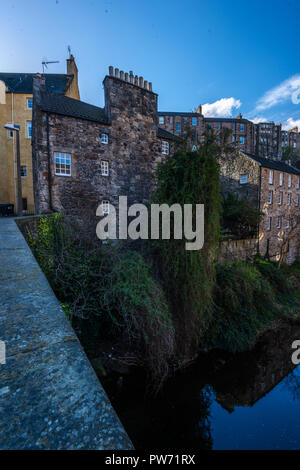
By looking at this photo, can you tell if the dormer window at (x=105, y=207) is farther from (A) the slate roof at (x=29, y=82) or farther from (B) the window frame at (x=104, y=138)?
(A) the slate roof at (x=29, y=82)

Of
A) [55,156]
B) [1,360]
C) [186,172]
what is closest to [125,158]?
[55,156]

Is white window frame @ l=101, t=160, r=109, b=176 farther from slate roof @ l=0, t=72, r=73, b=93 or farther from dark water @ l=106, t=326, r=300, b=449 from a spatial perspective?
slate roof @ l=0, t=72, r=73, b=93

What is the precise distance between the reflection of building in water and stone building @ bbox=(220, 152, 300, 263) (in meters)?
10.0

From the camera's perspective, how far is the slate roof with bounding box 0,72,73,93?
20188mm

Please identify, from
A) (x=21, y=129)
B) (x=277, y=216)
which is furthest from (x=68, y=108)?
(x=277, y=216)

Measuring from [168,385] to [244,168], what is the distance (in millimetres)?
19683

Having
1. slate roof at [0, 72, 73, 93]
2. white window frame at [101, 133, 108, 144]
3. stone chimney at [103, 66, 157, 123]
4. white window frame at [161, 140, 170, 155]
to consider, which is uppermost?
slate roof at [0, 72, 73, 93]

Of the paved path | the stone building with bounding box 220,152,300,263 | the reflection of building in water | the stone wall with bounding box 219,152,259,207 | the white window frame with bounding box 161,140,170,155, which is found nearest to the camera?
the paved path

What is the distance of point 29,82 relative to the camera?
22.1m

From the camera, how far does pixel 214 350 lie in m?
9.73

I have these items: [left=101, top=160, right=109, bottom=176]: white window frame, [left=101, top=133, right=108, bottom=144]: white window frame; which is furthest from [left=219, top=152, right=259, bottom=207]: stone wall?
[left=101, top=160, right=109, bottom=176]: white window frame

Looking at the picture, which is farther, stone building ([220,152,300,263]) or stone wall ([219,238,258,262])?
stone building ([220,152,300,263])

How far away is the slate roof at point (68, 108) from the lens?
11539 millimetres

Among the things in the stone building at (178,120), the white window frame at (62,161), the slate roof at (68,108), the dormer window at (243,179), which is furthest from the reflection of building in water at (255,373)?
the stone building at (178,120)
